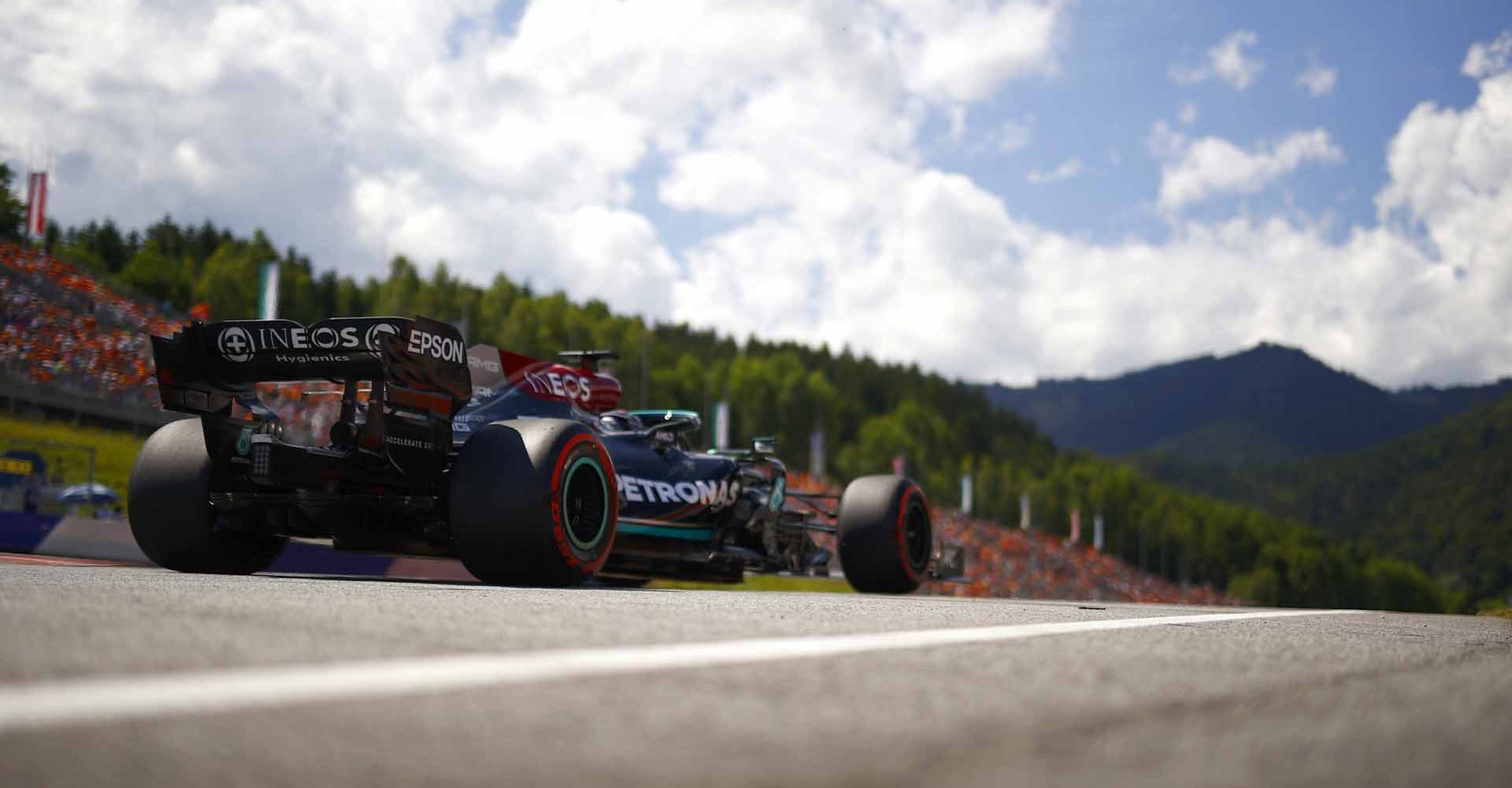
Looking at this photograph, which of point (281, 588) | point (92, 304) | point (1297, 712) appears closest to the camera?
point (1297, 712)

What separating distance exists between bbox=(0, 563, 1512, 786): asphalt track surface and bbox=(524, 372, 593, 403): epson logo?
198 inches

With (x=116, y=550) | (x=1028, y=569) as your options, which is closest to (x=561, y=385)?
(x=116, y=550)

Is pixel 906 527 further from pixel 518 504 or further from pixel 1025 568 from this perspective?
pixel 1025 568

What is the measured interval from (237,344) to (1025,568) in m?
69.7

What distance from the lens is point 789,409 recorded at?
5340 inches

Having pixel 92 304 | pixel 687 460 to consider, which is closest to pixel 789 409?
pixel 92 304

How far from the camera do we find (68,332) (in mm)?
36344

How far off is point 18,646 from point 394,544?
17.4 feet

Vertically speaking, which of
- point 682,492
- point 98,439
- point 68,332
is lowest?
point 682,492

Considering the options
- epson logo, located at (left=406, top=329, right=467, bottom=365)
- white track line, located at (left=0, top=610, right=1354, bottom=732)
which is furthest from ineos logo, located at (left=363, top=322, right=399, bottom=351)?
white track line, located at (left=0, top=610, right=1354, bottom=732)

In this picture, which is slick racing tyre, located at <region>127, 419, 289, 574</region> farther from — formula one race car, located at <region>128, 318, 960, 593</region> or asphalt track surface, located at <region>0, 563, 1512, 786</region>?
asphalt track surface, located at <region>0, 563, 1512, 786</region>

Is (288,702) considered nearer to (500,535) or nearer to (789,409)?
(500,535)

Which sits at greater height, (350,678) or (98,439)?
(98,439)

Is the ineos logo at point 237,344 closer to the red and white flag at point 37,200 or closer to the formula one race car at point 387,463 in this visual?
the formula one race car at point 387,463
